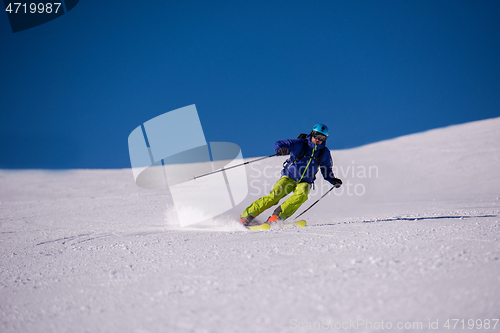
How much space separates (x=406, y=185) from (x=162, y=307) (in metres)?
12.9

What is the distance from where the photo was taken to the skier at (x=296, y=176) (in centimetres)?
507

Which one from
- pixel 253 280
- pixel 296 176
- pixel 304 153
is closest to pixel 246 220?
pixel 296 176

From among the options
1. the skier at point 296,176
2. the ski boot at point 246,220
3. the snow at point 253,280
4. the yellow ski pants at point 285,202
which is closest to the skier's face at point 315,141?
the skier at point 296,176

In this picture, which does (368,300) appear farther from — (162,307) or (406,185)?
(406,185)

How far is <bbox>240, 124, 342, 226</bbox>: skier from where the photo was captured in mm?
5070

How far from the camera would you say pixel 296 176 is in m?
5.20

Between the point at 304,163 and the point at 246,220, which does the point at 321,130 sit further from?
the point at 246,220

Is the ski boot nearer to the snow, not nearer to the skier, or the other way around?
the skier

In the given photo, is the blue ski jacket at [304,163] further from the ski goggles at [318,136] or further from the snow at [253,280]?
the snow at [253,280]

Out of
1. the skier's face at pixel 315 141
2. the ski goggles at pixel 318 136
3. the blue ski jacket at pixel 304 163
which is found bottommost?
the blue ski jacket at pixel 304 163

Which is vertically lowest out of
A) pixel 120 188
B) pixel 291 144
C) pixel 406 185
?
pixel 406 185

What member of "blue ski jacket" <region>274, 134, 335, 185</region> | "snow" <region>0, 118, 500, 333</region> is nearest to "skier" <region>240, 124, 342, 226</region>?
"blue ski jacket" <region>274, 134, 335, 185</region>

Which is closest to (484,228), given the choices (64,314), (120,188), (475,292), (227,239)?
(475,292)

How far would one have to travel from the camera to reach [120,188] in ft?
45.1
